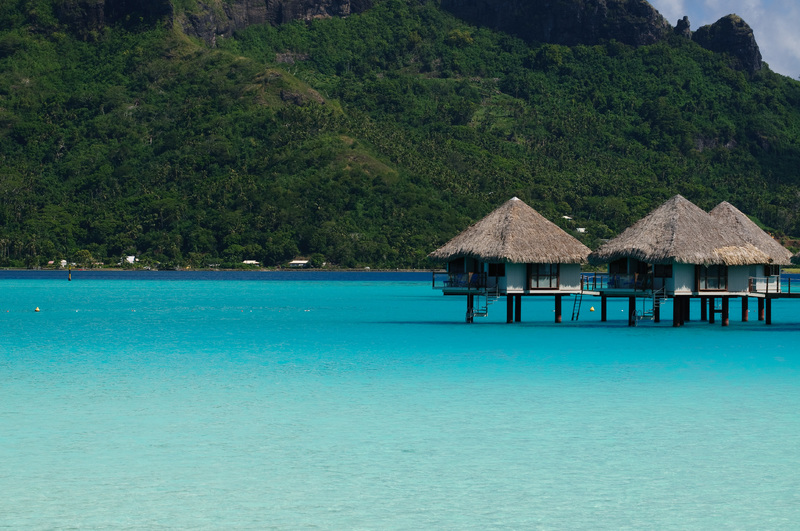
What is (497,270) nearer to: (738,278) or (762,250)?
(738,278)

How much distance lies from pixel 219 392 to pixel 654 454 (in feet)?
31.4

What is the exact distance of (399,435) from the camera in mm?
16266

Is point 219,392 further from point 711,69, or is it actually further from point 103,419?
point 711,69

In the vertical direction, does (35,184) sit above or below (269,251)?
above

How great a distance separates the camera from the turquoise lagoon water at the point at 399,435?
1178cm

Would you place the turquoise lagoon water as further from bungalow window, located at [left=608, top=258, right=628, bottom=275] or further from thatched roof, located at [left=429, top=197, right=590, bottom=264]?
bungalow window, located at [left=608, top=258, right=628, bottom=275]

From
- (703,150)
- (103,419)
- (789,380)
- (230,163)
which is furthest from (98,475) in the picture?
(703,150)

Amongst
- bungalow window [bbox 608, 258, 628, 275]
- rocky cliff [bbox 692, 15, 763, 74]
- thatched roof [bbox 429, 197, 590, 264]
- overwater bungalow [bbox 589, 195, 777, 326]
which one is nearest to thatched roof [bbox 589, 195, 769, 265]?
overwater bungalow [bbox 589, 195, 777, 326]

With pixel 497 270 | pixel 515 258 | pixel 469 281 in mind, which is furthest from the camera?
pixel 469 281

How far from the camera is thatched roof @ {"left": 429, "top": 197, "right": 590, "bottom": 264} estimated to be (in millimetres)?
38188

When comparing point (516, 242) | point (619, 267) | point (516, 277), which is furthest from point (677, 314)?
point (516, 242)

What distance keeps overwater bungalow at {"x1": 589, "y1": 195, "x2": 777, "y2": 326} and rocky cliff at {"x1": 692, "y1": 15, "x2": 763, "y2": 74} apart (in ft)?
528

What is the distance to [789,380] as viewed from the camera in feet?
77.7

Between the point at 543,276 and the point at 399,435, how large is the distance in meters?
23.6
